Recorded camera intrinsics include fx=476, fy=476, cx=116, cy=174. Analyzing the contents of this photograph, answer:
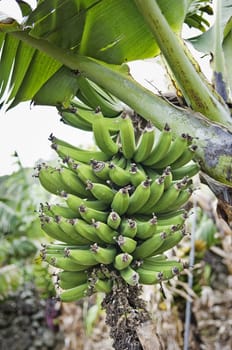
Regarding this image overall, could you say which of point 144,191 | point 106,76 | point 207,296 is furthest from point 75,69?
point 207,296

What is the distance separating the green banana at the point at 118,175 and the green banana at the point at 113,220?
0.06 m

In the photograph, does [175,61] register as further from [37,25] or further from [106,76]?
[37,25]

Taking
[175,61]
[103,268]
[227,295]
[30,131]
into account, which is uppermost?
[175,61]

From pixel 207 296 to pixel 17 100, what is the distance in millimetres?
2297

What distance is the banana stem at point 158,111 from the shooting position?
0.88m

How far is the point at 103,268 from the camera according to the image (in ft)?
2.70

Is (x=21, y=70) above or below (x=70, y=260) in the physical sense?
above

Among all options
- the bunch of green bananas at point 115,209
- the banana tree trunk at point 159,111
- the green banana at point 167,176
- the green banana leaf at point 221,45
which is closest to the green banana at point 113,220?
the bunch of green bananas at point 115,209

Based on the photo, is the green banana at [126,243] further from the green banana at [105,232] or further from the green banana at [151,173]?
the green banana at [151,173]

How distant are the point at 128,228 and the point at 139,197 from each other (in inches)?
2.2

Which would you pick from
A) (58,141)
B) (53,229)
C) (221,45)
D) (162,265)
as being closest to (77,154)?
(58,141)

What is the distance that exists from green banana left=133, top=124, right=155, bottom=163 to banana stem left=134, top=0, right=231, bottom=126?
0.16m

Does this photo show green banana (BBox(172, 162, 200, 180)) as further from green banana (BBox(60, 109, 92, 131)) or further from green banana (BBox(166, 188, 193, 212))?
green banana (BBox(60, 109, 92, 131))

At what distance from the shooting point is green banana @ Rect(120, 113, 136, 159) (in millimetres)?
831
